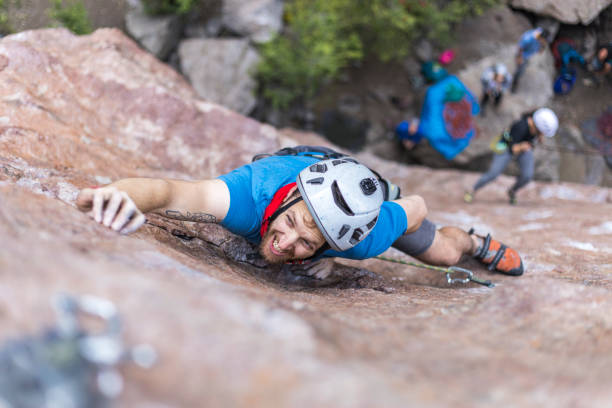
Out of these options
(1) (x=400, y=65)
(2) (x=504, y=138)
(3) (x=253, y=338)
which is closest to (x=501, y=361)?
(3) (x=253, y=338)

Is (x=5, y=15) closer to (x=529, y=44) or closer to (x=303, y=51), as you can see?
(x=303, y=51)

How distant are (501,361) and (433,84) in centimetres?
811

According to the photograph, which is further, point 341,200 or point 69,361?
point 341,200

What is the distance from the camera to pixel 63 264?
120 cm

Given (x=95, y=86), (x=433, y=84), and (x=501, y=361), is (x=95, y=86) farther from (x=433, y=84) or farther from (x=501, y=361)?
(x=433, y=84)

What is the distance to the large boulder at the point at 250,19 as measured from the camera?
718cm

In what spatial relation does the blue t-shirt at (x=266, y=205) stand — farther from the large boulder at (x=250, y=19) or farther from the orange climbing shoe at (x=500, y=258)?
the large boulder at (x=250, y=19)

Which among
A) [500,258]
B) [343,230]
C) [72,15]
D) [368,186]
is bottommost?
[500,258]

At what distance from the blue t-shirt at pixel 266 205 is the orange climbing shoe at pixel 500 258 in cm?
116

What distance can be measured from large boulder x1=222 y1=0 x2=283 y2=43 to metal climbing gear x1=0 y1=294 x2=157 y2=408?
6885 millimetres

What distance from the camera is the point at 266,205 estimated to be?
2746mm

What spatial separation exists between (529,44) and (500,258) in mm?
6289

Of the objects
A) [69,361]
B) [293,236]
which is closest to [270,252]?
[293,236]

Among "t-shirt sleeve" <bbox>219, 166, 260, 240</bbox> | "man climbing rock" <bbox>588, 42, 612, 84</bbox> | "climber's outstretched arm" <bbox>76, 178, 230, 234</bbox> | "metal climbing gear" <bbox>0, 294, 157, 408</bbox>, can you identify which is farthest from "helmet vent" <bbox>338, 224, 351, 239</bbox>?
"man climbing rock" <bbox>588, 42, 612, 84</bbox>
